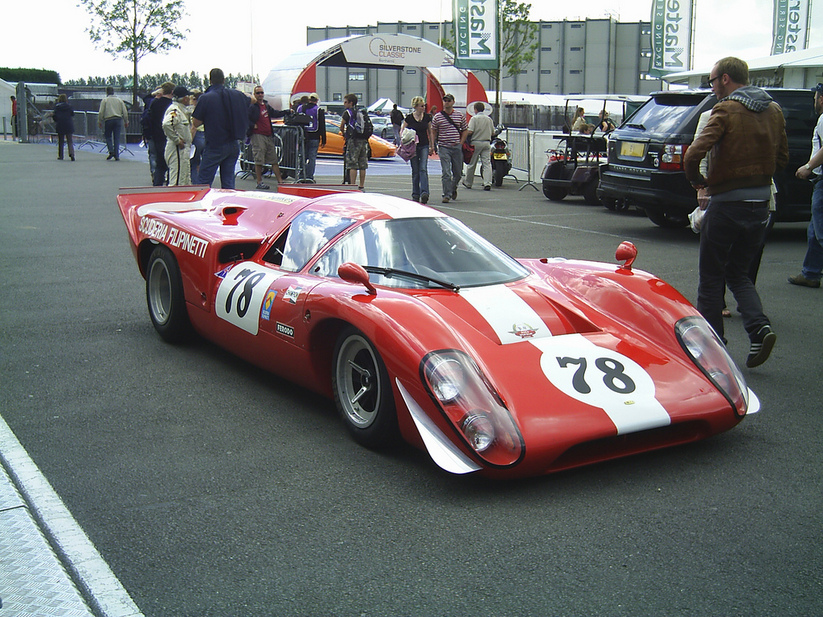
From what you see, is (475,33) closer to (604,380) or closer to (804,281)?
(804,281)

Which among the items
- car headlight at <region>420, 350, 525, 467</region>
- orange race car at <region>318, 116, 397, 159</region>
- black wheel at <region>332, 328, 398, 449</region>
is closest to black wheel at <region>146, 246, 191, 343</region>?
black wheel at <region>332, 328, 398, 449</region>

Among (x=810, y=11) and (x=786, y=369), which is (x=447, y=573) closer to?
(x=786, y=369)

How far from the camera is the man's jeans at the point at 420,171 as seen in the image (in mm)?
13836

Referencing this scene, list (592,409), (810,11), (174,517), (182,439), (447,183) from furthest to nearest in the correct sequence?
1. (810,11)
2. (447,183)
3. (182,439)
4. (592,409)
5. (174,517)

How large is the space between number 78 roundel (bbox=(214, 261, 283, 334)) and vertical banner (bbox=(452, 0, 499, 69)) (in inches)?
811

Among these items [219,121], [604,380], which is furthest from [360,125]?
[604,380]

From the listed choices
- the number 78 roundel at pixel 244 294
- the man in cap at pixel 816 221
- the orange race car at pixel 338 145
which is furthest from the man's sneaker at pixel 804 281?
the orange race car at pixel 338 145

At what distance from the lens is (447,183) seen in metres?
14.5

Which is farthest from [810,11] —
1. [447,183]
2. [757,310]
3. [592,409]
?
[592,409]

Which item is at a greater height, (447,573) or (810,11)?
(810,11)

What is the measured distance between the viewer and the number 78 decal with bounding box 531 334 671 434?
135 inches

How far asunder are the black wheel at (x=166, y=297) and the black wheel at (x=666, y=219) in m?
7.54

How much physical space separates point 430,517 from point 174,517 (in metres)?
0.93

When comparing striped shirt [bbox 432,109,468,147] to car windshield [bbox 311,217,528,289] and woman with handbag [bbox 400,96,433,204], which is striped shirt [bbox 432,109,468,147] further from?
car windshield [bbox 311,217,528,289]
